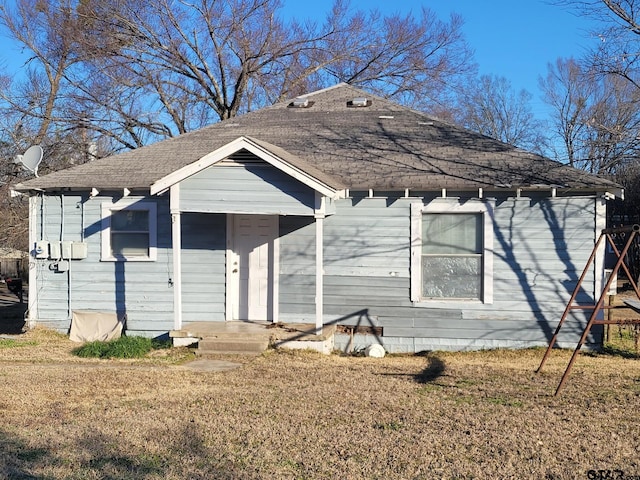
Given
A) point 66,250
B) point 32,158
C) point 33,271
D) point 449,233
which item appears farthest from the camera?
point 32,158

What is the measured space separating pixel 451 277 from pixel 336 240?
212cm

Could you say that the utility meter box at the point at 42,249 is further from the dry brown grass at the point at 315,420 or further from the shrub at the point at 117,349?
the dry brown grass at the point at 315,420

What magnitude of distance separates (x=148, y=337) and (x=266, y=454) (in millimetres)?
7269

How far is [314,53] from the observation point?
26.1 meters

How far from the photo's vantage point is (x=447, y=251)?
38.4 feet

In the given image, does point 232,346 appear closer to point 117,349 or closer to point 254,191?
point 117,349

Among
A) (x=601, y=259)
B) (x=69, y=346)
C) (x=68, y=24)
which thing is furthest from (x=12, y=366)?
(x=68, y=24)

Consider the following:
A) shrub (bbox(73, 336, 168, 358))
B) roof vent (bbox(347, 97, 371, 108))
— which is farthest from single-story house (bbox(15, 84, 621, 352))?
roof vent (bbox(347, 97, 371, 108))

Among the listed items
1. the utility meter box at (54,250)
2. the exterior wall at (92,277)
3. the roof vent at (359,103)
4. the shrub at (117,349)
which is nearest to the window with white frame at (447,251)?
the roof vent at (359,103)

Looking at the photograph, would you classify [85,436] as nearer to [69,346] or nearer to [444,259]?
[69,346]

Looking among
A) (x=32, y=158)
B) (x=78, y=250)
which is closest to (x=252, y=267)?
(x=78, y=250)

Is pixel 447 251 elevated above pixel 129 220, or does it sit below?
below

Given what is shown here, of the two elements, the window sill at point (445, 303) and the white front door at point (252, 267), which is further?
the white front door at point (252, 267)

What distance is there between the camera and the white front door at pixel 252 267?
485 inches
